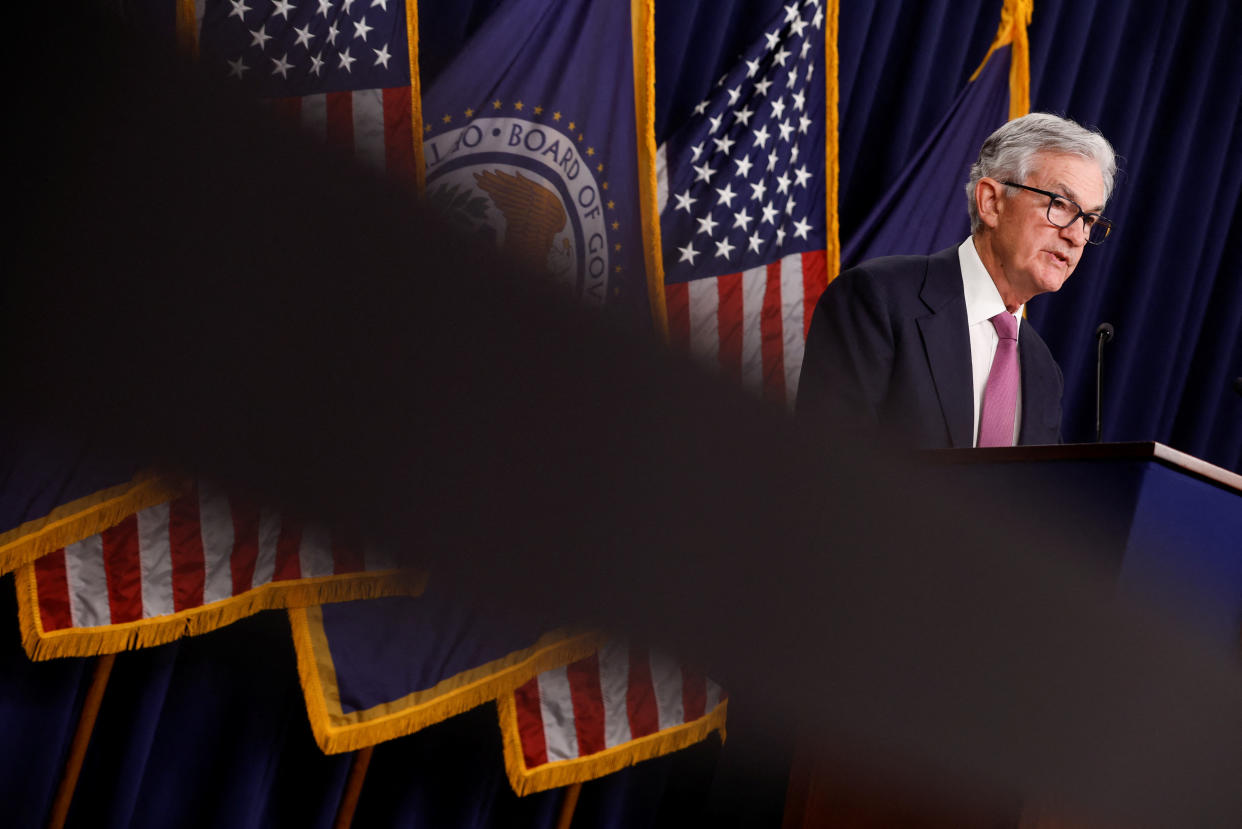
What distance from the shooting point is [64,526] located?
1.53 metres

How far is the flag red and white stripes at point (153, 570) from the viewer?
5.08ft

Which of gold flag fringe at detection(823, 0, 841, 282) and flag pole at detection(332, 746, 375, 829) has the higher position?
gold flag fringe at detection(823, 0, 841, 282)

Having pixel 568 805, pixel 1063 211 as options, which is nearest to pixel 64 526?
pixel 568 805

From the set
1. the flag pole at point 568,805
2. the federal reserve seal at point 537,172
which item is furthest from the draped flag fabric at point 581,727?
the federal reserve seal at point 537,172

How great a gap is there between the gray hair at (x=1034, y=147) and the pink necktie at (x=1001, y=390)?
0.20 meters

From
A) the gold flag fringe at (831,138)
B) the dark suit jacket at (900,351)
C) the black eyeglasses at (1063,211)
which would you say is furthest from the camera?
the gold flag fringe at (831,138)

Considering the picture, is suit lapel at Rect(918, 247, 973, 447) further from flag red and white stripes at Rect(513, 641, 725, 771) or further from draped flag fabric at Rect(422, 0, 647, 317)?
flag red and white stripes at Rect(513, 641, 725, 771)

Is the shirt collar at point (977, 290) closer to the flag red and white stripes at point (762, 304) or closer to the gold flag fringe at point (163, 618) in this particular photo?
the flag red and white stripes at point (762, 304)

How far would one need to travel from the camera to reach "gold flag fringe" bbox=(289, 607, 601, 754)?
5.56 feet

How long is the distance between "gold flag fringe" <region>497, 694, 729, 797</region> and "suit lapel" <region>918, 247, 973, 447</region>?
64 centimetres

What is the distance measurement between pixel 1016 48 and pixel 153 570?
2174 millimetres

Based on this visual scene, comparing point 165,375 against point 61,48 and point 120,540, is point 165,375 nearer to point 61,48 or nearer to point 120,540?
point 61,48

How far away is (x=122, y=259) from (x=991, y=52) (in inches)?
108

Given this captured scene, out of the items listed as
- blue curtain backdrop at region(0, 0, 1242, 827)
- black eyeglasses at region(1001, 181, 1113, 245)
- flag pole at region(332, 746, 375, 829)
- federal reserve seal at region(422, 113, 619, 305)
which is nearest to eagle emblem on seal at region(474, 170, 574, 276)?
federal reserve seal at region(422, 113, 619, 305)
